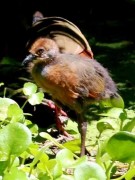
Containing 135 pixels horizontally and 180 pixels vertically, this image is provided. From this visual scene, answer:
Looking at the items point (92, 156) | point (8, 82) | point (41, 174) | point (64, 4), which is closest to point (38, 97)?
point (41, 174)

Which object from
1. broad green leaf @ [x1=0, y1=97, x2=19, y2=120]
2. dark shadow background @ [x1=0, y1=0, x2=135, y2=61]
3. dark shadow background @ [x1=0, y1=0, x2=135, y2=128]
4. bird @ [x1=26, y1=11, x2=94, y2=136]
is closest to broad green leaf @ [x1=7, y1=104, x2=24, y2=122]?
broad green leaf @ [x1=0, y1=97, x2=19, y2=120]

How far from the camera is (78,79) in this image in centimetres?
200

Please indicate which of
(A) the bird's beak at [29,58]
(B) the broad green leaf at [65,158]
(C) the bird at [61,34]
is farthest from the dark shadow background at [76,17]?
(B) the broad green leaf at [65,158]

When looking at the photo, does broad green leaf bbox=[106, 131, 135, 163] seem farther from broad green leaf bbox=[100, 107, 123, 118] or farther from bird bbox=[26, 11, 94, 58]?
bird bbox=[26, 11, 94, 58]

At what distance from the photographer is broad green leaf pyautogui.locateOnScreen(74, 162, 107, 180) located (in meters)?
0.76

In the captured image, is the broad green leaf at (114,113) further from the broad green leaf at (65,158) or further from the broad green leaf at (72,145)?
the broad green leaf at (65,158)

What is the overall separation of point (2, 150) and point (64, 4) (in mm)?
4105

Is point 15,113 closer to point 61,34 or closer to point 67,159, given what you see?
point 67,159

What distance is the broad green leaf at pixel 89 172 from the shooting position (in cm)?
76

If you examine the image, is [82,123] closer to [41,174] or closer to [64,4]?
[41,174]

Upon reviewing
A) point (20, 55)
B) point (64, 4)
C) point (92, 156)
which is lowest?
point (92, 156)

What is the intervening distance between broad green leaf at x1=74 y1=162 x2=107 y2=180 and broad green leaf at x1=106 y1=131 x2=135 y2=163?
0.06 meters

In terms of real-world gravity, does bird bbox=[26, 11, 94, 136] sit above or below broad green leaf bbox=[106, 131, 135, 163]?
above

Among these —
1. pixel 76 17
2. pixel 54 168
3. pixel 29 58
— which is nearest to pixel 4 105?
Answer: pixel 54 168
